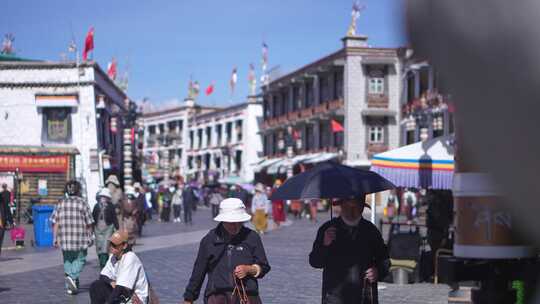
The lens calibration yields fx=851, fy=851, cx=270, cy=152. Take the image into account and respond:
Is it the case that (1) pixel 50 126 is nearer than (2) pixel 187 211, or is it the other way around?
(2) pixel 187 211

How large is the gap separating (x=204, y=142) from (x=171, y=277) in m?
77.3

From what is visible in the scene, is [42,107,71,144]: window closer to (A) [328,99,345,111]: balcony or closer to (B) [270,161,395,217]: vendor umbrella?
(A) [328,99,345,111]: balcony

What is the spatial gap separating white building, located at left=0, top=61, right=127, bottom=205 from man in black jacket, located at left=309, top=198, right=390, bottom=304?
31.8 metres

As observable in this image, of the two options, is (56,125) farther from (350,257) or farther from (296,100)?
(350,257)

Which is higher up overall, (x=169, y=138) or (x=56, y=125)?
(x=169, y=138)

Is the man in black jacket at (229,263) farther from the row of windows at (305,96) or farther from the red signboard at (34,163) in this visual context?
the row of windows at (305,96)

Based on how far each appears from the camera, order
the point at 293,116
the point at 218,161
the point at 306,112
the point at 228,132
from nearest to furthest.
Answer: the point at 306,112, the point at 293,116, the point at 228,132, the point at 218,161

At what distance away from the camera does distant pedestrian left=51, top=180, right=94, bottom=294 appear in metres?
12.0

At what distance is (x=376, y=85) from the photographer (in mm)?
53562

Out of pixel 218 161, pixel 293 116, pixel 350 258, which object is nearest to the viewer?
pixel 350 258

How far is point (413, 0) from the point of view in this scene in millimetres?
1255

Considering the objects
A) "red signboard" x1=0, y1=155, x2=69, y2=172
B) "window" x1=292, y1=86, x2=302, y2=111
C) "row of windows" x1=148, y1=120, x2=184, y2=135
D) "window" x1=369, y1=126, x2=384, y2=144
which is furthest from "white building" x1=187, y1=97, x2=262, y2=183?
"red signboard" x1=0, y1=155, x2=69, y2=172

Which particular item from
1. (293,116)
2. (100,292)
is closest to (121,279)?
(100,292)

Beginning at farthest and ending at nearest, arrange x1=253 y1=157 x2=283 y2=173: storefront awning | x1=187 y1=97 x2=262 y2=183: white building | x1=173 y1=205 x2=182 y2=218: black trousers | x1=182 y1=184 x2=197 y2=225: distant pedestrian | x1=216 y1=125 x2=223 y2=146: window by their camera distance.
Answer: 1. x1=216 y1=125 x2=223 y2=146: window
2. x1=187 y1=97 x2=262 y2=183: white building
3. x1=253 y1=157 x2=283 y2=173: storefront awning
4. x1=173 y1=205 x2=182 y2=218: black trousers
5. x1=182 y1=184 x2=197 y2=225: distant pedestrian
